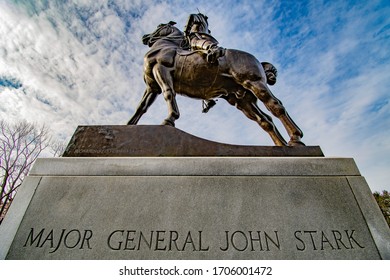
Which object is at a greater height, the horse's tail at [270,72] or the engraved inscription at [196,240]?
the horse's tail at [270,72]

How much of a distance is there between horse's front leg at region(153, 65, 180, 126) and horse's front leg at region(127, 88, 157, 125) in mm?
468

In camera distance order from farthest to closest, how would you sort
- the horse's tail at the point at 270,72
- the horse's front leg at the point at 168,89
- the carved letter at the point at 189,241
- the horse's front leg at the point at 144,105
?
the horse's tail at the point at 270,72, the horse's front leg at the point at 144,105, the horse's front leg at the point at 168,89, the carved letter at the point at 189,241

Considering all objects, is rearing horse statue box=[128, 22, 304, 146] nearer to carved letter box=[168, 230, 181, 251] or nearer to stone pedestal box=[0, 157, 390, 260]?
stone pedestal box=[0, 157, 390, 260]

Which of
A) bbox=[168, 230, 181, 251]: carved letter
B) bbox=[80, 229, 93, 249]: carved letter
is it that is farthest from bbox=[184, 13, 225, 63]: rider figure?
bbox=[80, 229, 93, 249]: carved letter

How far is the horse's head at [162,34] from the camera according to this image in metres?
4.99

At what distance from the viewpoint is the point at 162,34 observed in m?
5.03

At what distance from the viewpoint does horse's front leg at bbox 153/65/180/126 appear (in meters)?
3.83

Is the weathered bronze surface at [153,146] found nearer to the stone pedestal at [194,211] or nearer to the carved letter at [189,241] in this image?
the stone pedestal at [194,211]

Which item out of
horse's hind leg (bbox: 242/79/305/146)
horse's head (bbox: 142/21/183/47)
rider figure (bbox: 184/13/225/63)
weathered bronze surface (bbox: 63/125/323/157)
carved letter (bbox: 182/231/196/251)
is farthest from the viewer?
horse's head (bbox: 142/21/183/47)

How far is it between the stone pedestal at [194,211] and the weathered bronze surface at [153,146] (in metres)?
0.27

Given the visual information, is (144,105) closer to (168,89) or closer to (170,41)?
(168,89)

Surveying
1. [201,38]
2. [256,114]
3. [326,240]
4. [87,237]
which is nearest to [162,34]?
[201,38]

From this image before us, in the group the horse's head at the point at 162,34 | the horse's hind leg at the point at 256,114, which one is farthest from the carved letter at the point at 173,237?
the horse's head at the point at 162,34
